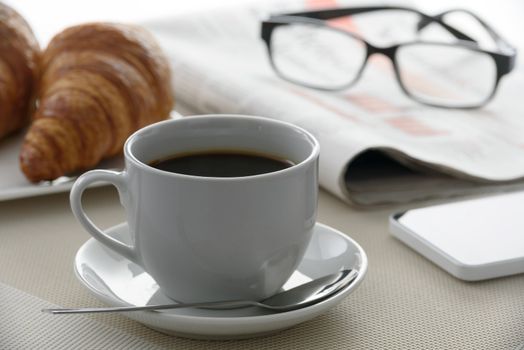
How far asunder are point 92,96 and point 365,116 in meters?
0.33

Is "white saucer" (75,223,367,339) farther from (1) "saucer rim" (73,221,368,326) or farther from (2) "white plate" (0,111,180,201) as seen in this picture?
(2) "white plate" (0,111,180,201)

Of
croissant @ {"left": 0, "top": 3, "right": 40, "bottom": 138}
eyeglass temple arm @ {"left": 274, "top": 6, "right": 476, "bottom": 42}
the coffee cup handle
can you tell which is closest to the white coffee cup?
the coffee cup handle

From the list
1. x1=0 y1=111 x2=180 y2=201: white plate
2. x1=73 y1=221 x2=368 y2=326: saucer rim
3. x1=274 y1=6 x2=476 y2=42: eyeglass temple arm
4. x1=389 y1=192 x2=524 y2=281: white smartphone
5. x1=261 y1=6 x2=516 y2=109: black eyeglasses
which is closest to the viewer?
x1=73 y1=221 x2=368 y2=326: saucer rim

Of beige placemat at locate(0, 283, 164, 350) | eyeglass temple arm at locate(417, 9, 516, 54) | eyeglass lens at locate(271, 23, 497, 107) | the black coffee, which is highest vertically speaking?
the black coffee

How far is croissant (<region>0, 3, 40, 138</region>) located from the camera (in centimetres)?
87

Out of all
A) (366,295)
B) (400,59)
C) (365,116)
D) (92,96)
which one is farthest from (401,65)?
(366,295)

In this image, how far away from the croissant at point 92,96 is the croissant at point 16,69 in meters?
0.02

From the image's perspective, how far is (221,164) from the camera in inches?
22.6

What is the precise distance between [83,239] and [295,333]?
0.23 meters

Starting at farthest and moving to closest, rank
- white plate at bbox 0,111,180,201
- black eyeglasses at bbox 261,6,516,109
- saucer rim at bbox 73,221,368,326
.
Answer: black eyeglasses at bbox 261,6,516,109, white plate at bbox 0,111,180,201, saucer rim at bbox 73,221,368,326

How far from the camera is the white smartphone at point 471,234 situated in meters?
0.62

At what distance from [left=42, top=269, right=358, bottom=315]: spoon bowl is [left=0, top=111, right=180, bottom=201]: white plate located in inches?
8.3

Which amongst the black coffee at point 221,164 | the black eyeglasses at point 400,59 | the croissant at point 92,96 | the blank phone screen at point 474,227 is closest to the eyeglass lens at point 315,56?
the black eyeglasses at point 400,59

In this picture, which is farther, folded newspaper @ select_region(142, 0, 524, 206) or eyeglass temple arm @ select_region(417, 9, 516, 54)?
eyeglass temple arm @ select_region(417, 9, 516, 54)
